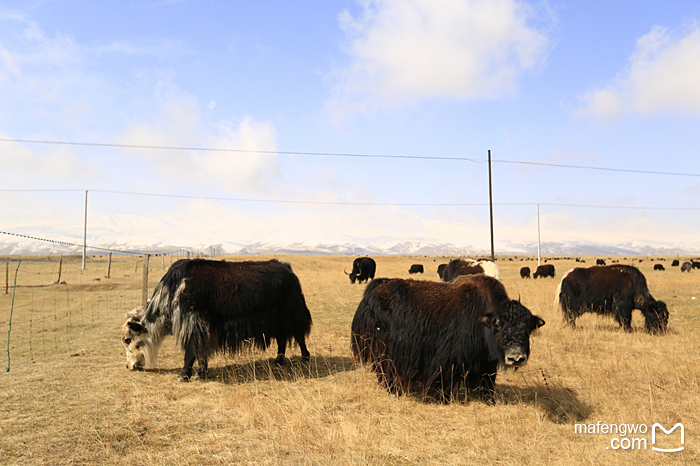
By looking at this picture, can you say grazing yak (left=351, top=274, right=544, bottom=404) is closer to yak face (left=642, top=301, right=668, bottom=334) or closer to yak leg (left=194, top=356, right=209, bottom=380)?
yak leg (left=194, top=356, right=209, bottom=380)

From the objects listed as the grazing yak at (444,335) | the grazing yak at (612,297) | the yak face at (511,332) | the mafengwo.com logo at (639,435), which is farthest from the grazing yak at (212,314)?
the grazing yak at (612,297)

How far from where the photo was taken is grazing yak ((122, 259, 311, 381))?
7.29 m

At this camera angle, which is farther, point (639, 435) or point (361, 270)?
point (361, 270)

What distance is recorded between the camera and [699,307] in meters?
15.5

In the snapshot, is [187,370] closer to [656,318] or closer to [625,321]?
[625,321]

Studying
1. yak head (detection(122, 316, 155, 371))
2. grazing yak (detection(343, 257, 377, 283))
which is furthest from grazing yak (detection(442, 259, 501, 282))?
grazing yak (detection(343, 257, 377, 283))

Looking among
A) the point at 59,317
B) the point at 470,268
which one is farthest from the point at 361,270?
the point at 59,317

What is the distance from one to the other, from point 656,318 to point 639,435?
773 cm

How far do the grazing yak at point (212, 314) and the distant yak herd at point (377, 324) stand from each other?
17mm

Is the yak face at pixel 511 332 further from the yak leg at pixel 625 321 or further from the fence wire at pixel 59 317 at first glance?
the fence wire at pixel 59 317

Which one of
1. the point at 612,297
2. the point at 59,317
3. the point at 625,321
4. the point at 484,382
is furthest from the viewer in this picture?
the point at 59,317

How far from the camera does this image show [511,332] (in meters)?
5.43

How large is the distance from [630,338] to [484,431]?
24.6 feet

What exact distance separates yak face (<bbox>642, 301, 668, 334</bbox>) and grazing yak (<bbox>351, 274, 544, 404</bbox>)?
7.30 metres
